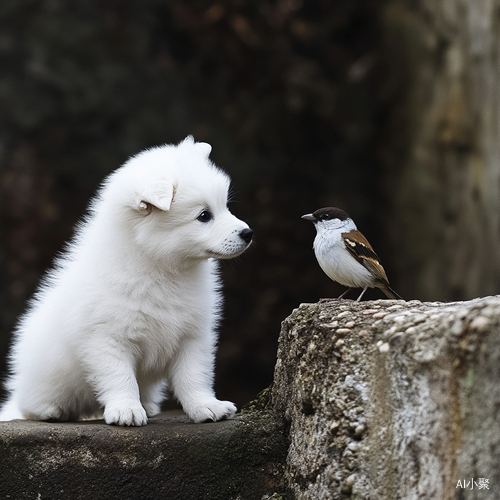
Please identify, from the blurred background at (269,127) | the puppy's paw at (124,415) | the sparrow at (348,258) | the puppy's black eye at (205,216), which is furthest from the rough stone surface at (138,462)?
the blurred background at (269,127)

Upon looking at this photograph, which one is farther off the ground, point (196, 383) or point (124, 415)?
point (196, 383)

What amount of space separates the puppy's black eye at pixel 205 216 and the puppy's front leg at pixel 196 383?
640mm

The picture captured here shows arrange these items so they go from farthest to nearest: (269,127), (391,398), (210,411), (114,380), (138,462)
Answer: (269,127) < (210,411) < (114,380) < (138,462) < (391,398)

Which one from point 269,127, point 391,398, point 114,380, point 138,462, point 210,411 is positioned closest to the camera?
point 391,398

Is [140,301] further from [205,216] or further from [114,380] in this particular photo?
[205,216]

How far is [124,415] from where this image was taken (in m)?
3.33

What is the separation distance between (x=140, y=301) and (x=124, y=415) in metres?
0.56

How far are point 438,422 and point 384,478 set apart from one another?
439 millimetres

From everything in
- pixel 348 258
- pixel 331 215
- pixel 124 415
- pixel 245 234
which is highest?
pixel 331 215

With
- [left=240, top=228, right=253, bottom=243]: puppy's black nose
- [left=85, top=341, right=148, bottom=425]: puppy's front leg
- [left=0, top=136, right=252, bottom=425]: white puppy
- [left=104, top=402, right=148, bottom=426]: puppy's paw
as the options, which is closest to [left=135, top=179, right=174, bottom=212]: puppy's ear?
[left=0, top=136, right=252, bottom=425]: white puppy

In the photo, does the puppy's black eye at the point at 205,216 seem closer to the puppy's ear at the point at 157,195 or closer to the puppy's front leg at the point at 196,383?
the puppy's ear at the point at 157,195

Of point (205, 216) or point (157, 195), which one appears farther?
point (205, 216)

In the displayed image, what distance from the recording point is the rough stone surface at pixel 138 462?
3.19 meters

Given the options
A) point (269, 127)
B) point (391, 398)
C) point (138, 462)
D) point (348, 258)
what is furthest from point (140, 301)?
point (269, 127)
